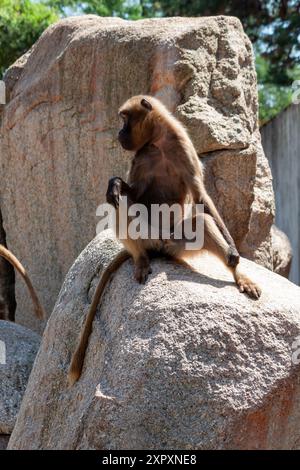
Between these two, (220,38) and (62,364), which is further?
(220,38)


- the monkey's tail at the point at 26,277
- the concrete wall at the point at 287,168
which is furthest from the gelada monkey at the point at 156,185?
the concrete wall at the point at 287,168

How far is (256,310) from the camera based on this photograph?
4.61 meters

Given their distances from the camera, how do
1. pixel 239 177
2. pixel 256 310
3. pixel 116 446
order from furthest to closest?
pixel 239 177 < pixel 256 310 < pixel 116 446

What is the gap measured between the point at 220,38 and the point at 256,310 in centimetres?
341

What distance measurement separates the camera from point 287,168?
13594 millimetres

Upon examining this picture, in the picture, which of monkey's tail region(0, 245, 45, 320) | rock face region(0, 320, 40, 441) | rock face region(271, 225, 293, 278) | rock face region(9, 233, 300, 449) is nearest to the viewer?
rock face region(9, 233, 300, 449)

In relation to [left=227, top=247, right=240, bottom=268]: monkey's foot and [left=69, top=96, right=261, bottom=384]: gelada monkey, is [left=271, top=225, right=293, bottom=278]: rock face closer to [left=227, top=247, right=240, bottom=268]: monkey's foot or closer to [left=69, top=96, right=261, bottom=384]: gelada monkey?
[left=69, top=96, right=261, bottom=384]: gelada monkey

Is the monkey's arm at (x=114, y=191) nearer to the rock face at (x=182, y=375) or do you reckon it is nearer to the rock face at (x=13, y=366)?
the rock face at (x=182, y=375)

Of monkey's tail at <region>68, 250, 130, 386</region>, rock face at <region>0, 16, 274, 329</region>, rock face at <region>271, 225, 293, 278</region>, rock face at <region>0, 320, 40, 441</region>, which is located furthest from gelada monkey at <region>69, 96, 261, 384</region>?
rock face at <region>271, 225, 293, 278</region>

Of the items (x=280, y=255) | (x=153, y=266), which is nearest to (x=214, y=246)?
(x=153, y=266)

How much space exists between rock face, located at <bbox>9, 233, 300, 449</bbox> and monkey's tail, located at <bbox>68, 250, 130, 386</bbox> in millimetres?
42

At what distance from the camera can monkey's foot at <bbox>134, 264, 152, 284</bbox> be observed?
488cm
